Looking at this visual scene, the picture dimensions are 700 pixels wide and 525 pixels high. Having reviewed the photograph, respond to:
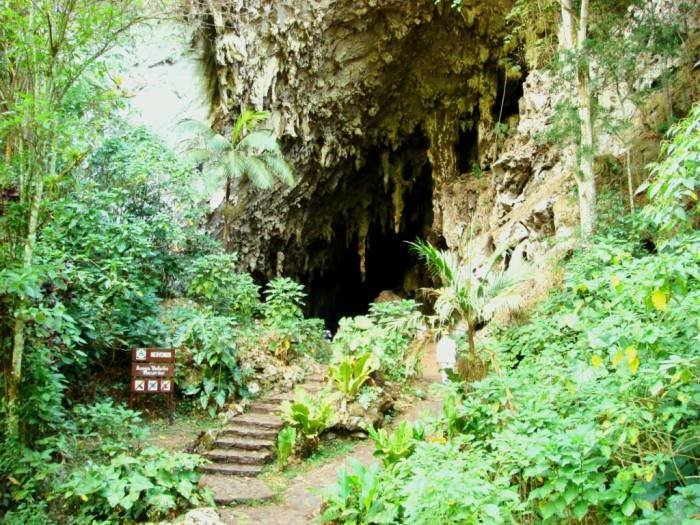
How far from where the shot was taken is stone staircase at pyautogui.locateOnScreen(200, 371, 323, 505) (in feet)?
17.7

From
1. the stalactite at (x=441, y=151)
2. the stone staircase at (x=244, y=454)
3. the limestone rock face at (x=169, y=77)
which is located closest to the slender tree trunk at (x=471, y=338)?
the stone staircase at (x=244, y=454)

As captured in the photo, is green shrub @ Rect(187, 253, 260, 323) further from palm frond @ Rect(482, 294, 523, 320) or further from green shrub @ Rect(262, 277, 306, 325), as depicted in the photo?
palm frond @ Rect(482, 294, 523, 320)

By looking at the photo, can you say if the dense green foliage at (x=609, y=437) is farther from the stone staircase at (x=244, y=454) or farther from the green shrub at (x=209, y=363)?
the green shrub at (x=209, y=363)

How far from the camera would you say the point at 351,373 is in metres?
7.20

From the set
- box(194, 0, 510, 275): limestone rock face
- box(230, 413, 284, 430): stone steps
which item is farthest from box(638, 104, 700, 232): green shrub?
box(194, 0, 510, 275): limestone rock face

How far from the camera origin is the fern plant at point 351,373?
281 inches

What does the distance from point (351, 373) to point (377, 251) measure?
1051 centimetres

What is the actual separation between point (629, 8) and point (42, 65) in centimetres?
791

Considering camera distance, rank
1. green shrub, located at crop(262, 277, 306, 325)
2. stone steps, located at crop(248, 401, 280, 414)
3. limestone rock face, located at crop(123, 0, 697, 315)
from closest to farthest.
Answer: stone steps, located at crop(248, 401, 280, 414), green shrub, located at crop(262, 277, 306, 325), limestone rock face, located at crop(123, 0, 697, 315)

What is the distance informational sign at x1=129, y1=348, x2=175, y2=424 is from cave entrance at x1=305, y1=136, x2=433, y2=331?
8462mm

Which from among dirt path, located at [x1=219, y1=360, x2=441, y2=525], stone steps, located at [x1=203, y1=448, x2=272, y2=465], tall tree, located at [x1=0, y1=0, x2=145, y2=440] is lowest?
dirt path, located at [x1=219, y1=360, x2=441, y2=525]

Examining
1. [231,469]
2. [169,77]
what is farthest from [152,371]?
[169,77]

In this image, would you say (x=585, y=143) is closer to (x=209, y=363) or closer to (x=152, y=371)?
(x=209, y=363)

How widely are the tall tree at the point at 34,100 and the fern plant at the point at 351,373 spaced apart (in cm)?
372
